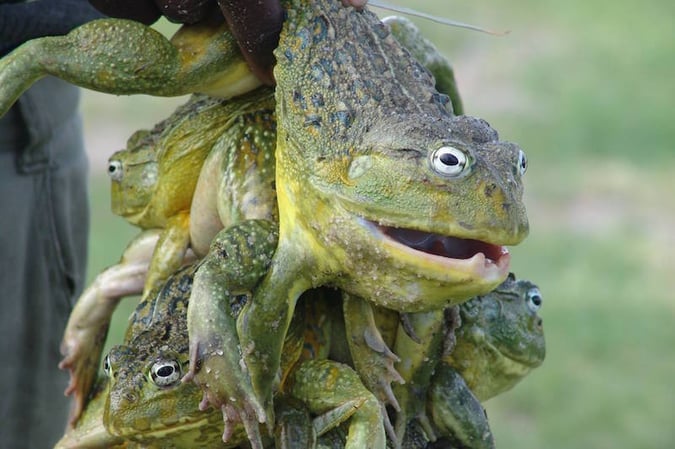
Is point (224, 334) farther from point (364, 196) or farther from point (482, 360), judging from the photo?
point (482, 360)

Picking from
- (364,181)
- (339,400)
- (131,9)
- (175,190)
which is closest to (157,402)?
(339,400)

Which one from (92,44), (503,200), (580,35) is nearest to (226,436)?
→ (503,200)

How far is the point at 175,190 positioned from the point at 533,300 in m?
0.93

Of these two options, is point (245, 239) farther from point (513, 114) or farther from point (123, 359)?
point (513, 114)

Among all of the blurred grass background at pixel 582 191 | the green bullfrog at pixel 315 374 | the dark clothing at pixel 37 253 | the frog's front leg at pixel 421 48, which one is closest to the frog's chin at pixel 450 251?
the green bullfrog at pixel 315 374

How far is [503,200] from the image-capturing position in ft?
6.67

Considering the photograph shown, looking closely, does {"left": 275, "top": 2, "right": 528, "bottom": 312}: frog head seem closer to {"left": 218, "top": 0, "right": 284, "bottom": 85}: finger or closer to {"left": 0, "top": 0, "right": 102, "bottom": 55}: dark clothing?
{"left": 218, "top": 0, "right": 284, "bottom": 85}: finger

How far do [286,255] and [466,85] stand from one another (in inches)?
350

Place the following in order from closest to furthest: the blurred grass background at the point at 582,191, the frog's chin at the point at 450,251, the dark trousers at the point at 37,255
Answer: the frog's chin at the point at 450,251 < the dark trousers at the point at 37,255 < the blurred grass background at the point at 582,191

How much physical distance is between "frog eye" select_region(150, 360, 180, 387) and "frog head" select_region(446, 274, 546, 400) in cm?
69

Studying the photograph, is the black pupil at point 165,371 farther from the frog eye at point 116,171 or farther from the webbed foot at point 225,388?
the frog eye at point 116,171

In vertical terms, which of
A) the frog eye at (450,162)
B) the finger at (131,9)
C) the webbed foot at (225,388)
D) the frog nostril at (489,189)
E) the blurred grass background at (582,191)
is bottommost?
the blurred grass background at (582,191)

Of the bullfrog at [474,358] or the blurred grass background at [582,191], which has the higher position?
the bullfrog at [474,358]

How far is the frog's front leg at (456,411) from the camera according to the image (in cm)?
258
